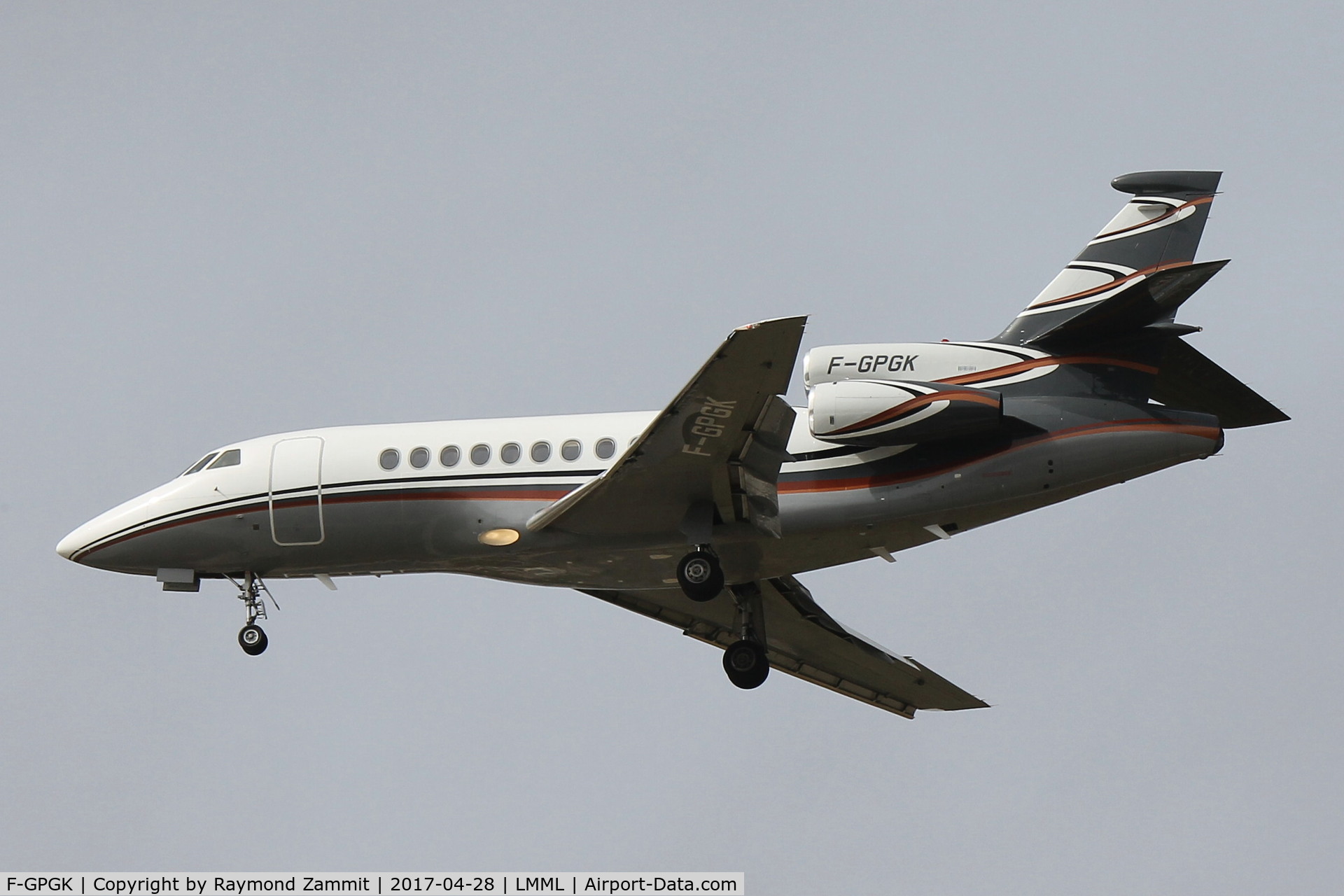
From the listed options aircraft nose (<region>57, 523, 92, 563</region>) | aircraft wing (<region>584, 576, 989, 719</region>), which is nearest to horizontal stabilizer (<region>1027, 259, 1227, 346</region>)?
aircraft wing (<region>584, 576, 989, 719</region>)

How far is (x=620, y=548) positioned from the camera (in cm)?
2270

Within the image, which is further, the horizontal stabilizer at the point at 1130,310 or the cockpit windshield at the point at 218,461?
the cockpit windshield at the point at 218,461

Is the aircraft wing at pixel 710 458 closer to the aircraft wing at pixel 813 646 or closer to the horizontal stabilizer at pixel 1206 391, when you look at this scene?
the aircraft wing at pixel 813 646

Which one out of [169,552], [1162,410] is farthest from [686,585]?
[169,552]

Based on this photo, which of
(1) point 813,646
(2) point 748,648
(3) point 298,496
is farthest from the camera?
(1) point 813,646

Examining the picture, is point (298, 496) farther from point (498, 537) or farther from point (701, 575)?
point (701, 575)

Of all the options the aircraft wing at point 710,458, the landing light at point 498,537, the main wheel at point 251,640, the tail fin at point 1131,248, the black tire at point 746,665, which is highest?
the tail fin at point 1131,248

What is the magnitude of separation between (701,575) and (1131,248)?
24.6 feet

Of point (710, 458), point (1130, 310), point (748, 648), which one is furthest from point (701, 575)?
point (1130, 310)

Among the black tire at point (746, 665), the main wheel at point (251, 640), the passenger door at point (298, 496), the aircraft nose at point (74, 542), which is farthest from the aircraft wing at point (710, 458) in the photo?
the aircraft nose at point (74, 542)

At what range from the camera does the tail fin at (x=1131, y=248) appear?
22.3 metres

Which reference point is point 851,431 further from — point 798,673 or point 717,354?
point 798,673

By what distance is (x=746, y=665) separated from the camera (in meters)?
24.2

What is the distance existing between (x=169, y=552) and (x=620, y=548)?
277 inches
